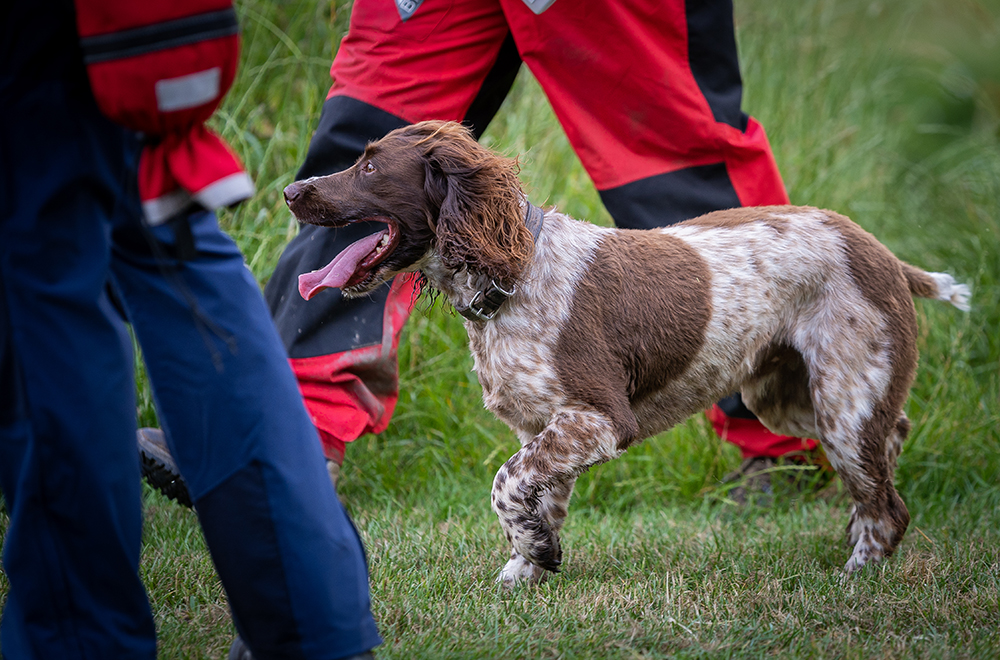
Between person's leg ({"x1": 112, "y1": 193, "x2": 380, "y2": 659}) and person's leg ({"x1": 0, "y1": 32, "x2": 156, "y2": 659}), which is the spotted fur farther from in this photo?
person's leg ({"x1": 0, "y1": 32, "x2": 156, "y2": 659})

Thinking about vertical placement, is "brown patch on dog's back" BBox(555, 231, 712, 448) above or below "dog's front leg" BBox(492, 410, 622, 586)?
above

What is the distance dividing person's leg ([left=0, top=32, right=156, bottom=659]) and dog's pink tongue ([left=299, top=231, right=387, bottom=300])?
34.9 inches

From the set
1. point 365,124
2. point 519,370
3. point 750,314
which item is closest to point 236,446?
point 519,370

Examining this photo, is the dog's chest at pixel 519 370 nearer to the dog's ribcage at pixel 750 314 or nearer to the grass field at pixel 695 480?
the dog's ribcage at pixel 750 314

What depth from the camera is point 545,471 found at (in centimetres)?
263

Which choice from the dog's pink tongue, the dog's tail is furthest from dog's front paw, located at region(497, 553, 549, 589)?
the dog's tail

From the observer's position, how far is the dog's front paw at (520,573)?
2.73 m

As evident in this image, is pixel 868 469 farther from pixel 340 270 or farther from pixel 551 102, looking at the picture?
pixel 340 270

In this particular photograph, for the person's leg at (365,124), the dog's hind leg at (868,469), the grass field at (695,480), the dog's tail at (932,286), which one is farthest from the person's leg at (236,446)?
the dog's tail at (932,286)

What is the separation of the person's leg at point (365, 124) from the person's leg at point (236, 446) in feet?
4.06

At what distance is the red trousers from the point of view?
2938 mm

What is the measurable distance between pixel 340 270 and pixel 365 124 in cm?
59

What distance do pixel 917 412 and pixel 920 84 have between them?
15.3ft

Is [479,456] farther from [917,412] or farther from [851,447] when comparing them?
[917,412]
